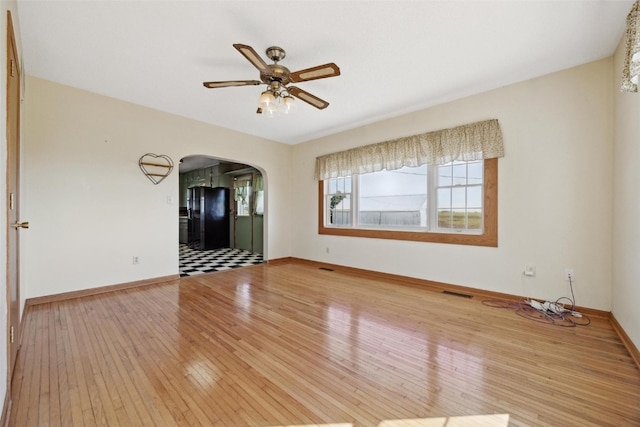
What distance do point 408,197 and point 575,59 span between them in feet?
7.91

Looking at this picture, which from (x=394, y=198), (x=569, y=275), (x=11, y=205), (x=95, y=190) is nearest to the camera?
(x=11, y=205)

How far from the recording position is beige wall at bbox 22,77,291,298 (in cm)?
320

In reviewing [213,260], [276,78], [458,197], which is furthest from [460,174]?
[213,260]

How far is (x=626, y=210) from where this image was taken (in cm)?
229

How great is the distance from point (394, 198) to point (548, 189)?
201 cm

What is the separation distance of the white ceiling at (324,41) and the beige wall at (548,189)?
0.26m

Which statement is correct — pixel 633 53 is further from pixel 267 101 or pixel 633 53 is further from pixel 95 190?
pixel 95 190

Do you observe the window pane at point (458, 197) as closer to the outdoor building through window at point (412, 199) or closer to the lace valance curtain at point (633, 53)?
the outdoor building through window at point (412, 199)

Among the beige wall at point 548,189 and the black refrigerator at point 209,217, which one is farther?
the black refrigerator at point 209,217

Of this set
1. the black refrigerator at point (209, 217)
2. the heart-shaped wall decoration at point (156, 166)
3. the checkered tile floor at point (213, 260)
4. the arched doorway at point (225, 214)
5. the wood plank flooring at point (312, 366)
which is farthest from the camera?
the black refrigerator at point (209, 217)

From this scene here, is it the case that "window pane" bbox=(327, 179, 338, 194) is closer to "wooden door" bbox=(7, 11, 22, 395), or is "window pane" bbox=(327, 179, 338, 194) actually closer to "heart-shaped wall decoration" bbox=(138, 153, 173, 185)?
"heart-shaped wall decoration" bbox=(138, 153, 173, 185)

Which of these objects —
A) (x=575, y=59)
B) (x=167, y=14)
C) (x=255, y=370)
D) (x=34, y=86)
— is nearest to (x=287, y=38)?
(x=167, y=14)

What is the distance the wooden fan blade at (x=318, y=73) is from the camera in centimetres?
219

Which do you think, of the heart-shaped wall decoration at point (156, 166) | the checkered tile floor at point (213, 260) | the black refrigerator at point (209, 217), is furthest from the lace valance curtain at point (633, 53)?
the black refrigerator at point (209, 217)
